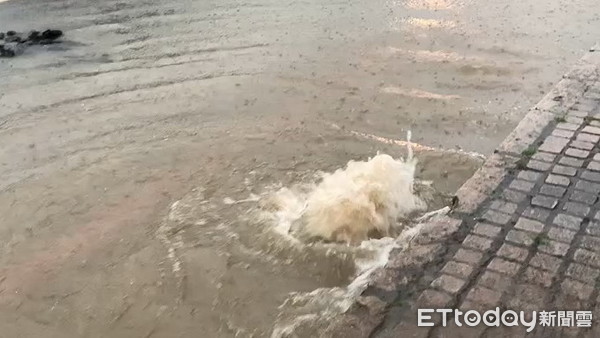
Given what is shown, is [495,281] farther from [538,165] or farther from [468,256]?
[538,165]

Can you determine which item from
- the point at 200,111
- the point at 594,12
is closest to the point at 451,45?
the point at 594,12

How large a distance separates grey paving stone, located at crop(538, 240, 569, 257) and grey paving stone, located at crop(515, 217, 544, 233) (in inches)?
5.8

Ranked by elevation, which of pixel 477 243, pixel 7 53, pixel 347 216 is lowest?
pixel 347 216

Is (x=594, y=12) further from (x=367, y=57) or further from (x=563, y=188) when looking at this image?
(x=563, y=188)

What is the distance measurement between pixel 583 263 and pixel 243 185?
266 centimetres

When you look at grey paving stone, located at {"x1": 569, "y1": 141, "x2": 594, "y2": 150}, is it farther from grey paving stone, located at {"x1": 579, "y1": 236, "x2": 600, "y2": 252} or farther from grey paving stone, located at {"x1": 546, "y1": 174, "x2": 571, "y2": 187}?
grey paving stone, located at {"x1": 579, "y1": 236, "x2": 600, "y2": 252}

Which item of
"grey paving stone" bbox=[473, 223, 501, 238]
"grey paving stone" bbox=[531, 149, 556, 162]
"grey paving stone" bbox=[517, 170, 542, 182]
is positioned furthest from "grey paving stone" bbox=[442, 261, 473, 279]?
"grey paving stone" bbox=[531, 149, 556, 162]

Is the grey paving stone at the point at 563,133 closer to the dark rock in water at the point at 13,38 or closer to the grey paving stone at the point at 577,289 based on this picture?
the grey paving stone at the point at 577,289

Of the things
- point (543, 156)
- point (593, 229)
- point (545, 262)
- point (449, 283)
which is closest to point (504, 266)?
point (545, 262)

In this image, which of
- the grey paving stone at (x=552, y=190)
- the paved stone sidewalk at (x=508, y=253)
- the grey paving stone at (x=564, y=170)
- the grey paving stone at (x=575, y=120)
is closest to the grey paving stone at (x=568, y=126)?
the grey paving stone at (x=575, y=120)

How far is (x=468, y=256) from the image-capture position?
4250 millimetres

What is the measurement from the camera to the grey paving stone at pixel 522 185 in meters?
4.93

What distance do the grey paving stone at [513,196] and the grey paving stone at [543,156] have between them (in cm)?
56

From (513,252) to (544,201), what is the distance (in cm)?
68
